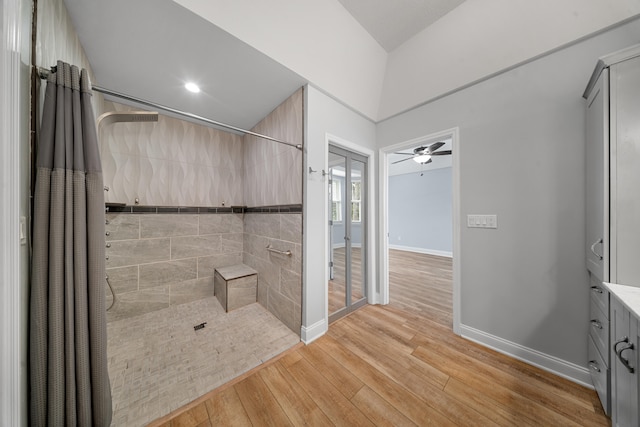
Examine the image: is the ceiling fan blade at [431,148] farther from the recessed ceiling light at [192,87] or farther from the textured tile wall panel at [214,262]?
the textured tile wall panel at [214,262]

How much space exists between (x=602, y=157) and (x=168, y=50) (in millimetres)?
3039

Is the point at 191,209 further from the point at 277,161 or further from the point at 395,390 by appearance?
the point at 395,390

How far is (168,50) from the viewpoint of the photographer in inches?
61.1

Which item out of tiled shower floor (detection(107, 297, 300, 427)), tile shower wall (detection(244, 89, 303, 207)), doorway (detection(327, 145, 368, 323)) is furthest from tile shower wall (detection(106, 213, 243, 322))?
doorway (detection(327, 145, 368, 323))

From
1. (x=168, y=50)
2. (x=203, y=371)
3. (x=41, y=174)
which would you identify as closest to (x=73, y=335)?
(x=41, y=174)

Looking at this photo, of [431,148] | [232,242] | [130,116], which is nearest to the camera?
[130,116]

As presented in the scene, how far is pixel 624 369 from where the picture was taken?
942 mm

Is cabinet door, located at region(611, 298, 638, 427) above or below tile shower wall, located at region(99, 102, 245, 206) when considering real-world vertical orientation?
below

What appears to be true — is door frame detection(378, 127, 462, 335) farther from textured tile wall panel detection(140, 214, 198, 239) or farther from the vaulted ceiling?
textured tile wall panel detection(140, 214, 198, 239)

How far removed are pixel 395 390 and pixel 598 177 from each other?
6.23 ft

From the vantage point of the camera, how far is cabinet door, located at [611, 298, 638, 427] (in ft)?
2.84

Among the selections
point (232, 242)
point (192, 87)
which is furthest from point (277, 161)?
point (232, 242)

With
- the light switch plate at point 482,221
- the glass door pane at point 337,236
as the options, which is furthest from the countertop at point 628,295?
the glass door pane at point 337,236

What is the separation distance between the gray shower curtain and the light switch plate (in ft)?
9.08
